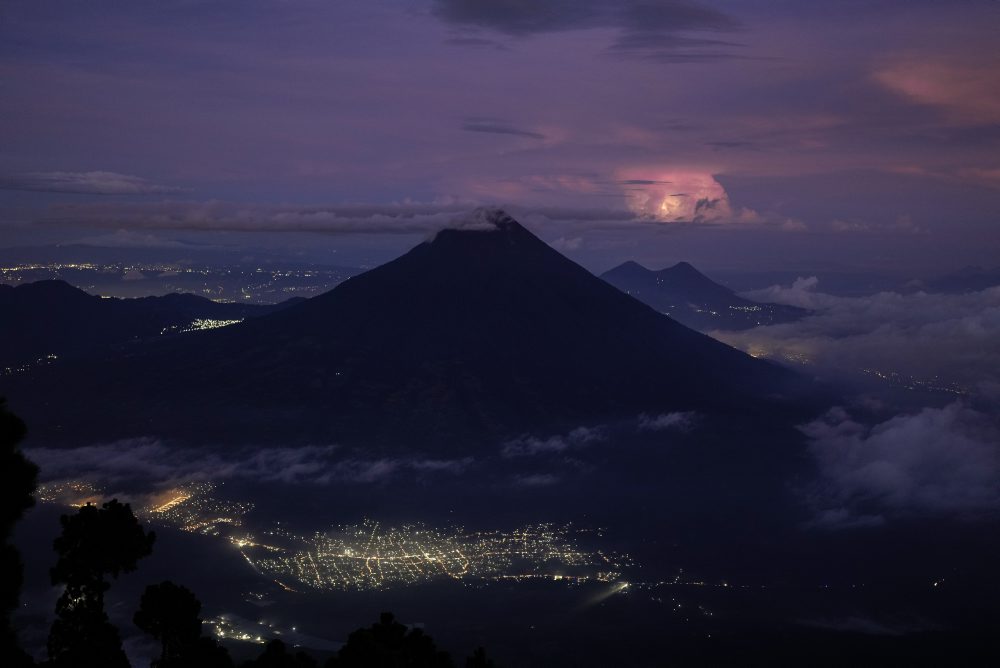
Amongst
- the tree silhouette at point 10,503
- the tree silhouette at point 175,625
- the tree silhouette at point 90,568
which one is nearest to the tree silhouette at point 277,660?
the tree silhouette at point 175,625

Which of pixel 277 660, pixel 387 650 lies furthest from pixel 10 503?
pixel 387 650

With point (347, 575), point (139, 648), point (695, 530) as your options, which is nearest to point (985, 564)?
point (695, 530)

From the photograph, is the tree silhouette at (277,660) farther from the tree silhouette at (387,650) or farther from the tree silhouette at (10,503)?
the tree silhouette at (10,503)

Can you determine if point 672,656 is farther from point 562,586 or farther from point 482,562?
point 482,562

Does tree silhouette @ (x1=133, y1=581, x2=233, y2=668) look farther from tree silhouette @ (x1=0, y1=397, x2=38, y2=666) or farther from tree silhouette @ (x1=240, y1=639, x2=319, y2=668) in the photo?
tree silhouette @ (x1=0, y1=397, x2=38, y2=666)

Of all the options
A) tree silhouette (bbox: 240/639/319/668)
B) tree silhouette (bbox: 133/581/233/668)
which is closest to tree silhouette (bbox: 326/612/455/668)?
tree silhouette (bbox: 240/639/319/668)
